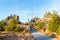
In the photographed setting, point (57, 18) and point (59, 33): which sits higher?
point (57, 18)

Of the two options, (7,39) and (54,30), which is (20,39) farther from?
(54,30)

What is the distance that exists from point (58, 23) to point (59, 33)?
7.10 m

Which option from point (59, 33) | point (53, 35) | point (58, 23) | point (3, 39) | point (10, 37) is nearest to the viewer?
point (3, 39)

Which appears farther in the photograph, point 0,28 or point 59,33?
point 0,28

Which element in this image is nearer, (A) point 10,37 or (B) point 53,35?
(A) point 10,37

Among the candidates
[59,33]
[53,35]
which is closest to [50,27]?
[53,35]

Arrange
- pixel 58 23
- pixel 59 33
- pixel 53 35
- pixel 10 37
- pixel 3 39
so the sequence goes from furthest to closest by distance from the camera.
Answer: pixel 58 23
pixel 53 35
pixel 59 33
pixel 10 37
pixel 3 39

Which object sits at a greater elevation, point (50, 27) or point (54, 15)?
point (54, 15)

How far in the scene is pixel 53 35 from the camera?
126 ft

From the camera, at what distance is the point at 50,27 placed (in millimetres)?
42594

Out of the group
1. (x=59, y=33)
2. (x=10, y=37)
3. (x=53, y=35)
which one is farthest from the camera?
(x=53, y=35)

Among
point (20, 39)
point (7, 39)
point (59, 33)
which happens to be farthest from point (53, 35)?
point (7, 39)

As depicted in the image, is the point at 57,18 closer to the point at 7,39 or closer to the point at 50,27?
the point at 50,27

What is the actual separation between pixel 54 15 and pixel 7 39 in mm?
25550
